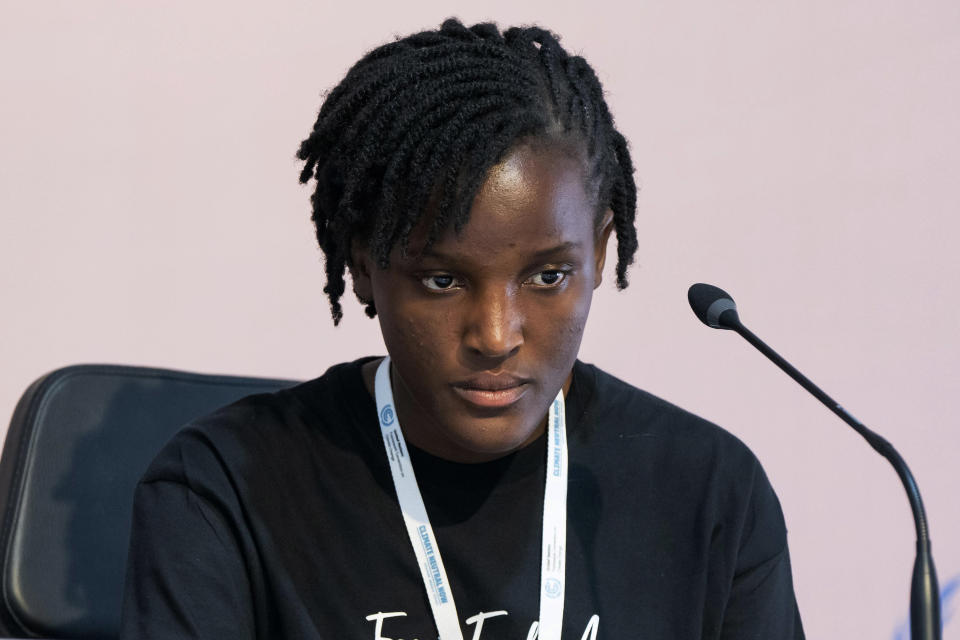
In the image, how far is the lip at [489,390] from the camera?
125 centimetres

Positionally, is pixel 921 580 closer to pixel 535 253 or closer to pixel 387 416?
pixel 535 253

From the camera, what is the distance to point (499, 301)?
1.21 meters

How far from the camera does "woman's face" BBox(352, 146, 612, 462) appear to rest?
1209 millimetres

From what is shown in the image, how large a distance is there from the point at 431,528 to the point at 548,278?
33 cm

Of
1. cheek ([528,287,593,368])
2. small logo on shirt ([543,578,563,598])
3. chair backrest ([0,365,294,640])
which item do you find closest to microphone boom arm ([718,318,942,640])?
cheek ([528,287,593,368])

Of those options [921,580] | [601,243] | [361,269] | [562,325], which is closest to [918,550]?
[921,580]

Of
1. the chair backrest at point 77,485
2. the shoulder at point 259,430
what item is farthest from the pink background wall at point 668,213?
the shoulder at point 259,430

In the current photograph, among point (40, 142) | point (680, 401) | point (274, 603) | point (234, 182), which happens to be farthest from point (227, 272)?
point (274, 603)

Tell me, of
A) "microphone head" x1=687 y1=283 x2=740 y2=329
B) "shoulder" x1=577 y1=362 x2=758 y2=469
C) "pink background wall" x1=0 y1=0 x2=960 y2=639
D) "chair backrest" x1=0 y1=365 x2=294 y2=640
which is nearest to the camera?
"microphone head" x1=687 y1=283 x2=740 y2=329

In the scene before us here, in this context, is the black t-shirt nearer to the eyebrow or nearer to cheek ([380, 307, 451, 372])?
cheek ([380, 307, 451, 372])

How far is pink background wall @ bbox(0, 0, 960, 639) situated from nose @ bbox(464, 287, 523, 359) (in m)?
1.19

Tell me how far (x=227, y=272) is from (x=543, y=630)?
47.1 inches

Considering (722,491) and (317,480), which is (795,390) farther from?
(317,480)

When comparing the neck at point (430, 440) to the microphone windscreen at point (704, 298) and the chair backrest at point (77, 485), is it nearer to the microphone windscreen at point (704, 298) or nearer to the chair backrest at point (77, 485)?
the microphone windscreen at point (704, 298)
